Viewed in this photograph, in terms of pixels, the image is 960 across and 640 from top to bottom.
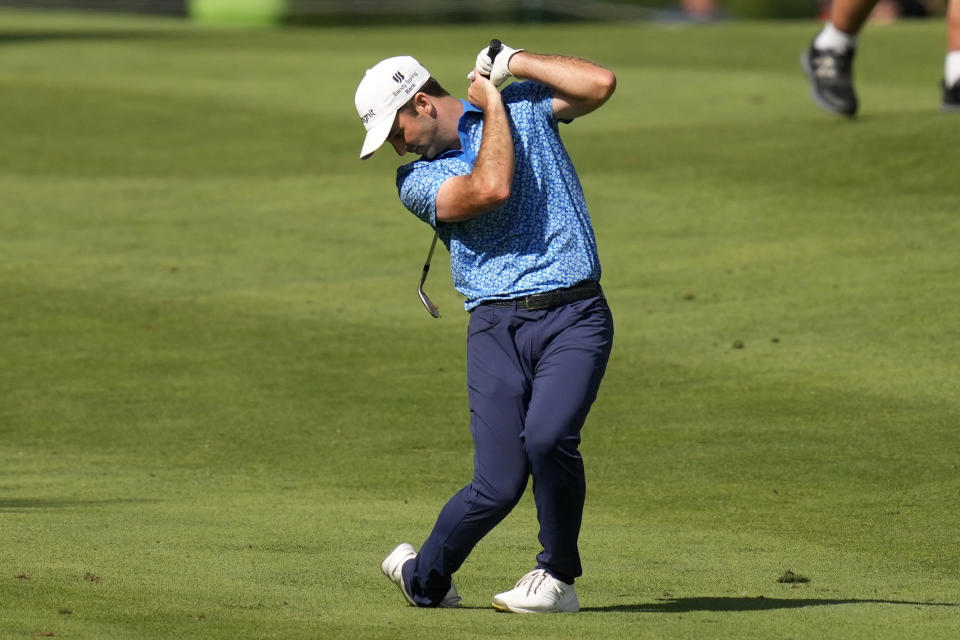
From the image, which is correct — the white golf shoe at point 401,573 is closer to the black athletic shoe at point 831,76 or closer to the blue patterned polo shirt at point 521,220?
the blue patterned polo shirt at point 521,220

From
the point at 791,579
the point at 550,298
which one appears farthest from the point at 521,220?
the point at 791,579

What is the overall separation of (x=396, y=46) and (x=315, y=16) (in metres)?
14.5

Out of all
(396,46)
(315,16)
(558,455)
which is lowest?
(315,16)

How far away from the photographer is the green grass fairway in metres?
7.29

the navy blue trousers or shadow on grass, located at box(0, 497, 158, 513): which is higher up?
the navy blue trousers

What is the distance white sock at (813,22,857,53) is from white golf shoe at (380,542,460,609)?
10217mm

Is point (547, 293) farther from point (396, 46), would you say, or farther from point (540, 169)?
point (396, 46)

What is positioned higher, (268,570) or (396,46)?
(268,570)

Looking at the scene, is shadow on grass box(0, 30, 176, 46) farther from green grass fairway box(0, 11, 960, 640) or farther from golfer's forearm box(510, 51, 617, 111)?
golfer's forearm box(510, 51, 617, 111)

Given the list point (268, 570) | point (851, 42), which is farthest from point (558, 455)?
point (851, 42)

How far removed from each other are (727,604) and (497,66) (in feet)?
7.35

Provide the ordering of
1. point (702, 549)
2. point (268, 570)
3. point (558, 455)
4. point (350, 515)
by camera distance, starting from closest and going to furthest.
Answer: point (558, 455) < point (268, 570) < point (702, 549) < point (350, 515)

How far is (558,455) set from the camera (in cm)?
658

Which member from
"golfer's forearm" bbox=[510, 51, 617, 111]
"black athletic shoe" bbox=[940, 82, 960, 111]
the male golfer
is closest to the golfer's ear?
the male golfer
